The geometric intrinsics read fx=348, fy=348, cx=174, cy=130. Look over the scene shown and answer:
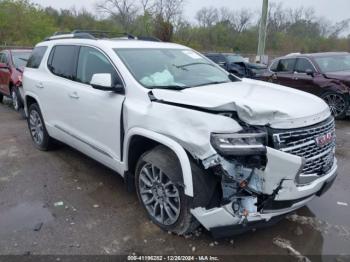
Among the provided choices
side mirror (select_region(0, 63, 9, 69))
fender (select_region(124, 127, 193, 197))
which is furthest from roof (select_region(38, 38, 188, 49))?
side mirror (select_region(0, 63, 9, 69))

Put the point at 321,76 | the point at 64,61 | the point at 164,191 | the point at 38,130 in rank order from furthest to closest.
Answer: the point at 321,76 → the point at 38,130 → the point at 64,61 → the point at 164,191

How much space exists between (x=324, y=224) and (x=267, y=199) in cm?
122

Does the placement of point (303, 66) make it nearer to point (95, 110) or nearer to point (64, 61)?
point (64, 61)

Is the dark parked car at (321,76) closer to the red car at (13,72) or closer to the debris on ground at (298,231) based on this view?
the debris on ground at (298,231)

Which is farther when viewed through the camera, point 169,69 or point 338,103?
point 338,103

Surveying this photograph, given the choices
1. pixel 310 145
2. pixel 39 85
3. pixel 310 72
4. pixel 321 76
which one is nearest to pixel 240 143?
pixel 310 145

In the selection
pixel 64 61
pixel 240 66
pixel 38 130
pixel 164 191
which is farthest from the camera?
pixel 240 66

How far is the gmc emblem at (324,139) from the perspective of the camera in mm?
3078

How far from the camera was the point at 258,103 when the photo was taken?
303 cm

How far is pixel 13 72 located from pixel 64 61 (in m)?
5.19

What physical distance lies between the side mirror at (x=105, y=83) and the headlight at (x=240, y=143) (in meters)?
1.41

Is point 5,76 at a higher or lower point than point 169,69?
lower

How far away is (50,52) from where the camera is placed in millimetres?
5406

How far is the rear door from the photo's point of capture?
9773 millimetres
